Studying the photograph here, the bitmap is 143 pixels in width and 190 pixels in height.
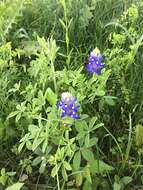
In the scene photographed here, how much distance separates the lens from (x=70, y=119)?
187cm

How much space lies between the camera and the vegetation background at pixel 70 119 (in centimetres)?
191

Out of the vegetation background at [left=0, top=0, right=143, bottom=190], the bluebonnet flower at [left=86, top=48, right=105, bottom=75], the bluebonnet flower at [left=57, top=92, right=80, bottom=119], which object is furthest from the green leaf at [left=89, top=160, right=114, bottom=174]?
the bluebonnet flower at [left=86, top=48, right=105, bottom=75]

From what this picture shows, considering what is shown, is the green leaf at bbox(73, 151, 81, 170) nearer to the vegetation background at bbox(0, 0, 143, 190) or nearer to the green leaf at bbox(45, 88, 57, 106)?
the vegetation background at bbox(0, 0, 143, 190)

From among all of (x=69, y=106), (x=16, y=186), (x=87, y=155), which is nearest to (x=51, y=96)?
(x=69, y=106)

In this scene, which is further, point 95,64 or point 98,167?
point 95,64

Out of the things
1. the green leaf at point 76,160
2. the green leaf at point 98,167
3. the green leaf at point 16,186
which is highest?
the green leaf at point 76,160

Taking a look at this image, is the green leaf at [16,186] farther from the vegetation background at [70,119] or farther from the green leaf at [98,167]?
the green leaf at [98,167]

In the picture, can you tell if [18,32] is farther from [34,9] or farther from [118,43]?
[118,43]

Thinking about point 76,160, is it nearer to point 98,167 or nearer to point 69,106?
point 98,167

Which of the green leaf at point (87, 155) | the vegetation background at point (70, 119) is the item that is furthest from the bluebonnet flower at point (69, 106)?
the green leaf at point (87, 155)

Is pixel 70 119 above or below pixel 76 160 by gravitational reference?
above

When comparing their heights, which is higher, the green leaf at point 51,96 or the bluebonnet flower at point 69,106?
the green leaf at point 51,96

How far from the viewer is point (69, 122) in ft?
6.07

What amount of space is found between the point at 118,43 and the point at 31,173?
755mm
